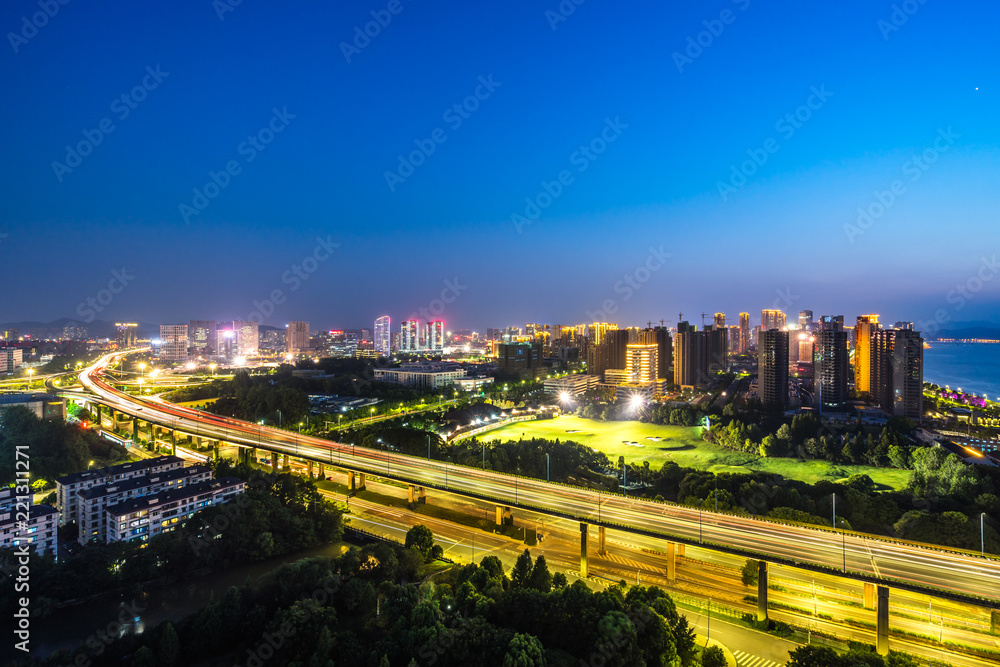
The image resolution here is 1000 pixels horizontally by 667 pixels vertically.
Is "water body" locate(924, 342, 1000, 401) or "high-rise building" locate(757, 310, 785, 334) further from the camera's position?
"high-rise building" locate(757, 310, 785, 334)

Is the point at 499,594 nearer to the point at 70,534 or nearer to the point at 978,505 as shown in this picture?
the point at 70,534

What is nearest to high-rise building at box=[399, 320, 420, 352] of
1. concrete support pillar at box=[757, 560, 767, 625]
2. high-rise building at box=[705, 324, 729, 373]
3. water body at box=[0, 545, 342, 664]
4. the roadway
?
high-rise building at box=[705, 324, 729, 373]

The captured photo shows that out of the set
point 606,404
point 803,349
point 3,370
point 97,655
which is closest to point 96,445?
point 97,655

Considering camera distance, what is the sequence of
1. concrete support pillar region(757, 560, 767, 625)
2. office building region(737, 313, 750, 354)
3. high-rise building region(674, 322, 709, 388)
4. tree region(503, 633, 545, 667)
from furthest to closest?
office building region(737, 313, 750, 354) < high-rise building region(674, 322, 709, 388) < concrete support pillar region(757, 560, 767, 625) < tree region(503, 633, 545, 667)

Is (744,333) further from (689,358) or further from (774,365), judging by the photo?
(774,365)

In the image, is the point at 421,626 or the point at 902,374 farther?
the point at 902,374

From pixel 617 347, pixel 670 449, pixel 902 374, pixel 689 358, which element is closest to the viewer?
pixel 670 449

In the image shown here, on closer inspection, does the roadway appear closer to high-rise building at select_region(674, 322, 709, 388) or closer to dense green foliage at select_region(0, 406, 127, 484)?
dense green foliage at select_region(0, 406, 127, 484)

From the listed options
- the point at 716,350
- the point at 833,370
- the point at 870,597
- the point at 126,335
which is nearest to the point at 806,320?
the point at 716,350

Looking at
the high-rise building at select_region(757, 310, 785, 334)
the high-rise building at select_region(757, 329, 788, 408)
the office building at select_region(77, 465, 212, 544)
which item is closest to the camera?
the office building at select_region(77, 465, 212, 544)
